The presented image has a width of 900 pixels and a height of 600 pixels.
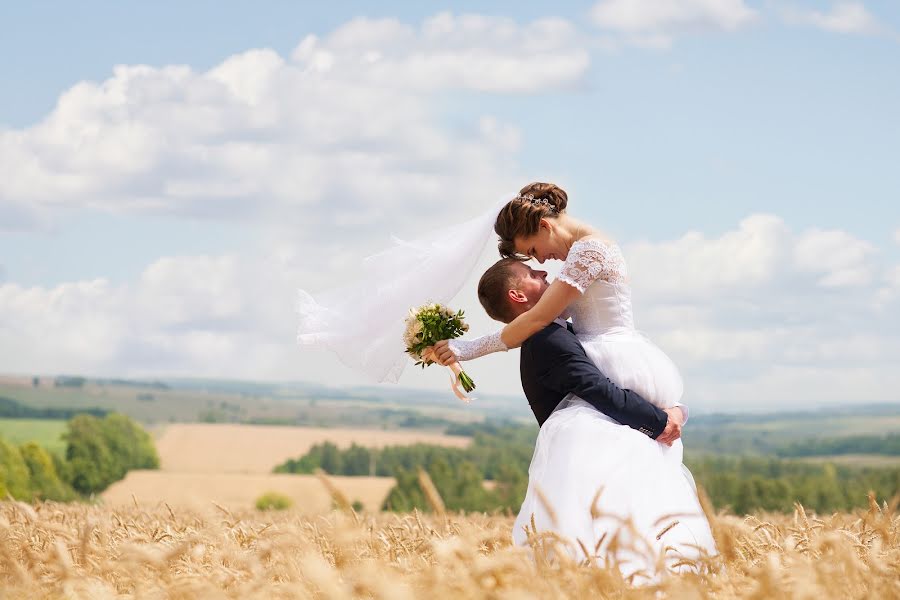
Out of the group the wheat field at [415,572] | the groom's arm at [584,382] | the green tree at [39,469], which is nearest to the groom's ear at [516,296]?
the groom's arm at [584,382]

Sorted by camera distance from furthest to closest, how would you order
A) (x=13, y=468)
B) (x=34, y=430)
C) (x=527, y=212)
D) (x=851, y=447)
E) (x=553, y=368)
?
(x=34, y=430) < (x=851, y=447) < (x=13, y=468) < (x=527, y=212) < (x=553, y=368)

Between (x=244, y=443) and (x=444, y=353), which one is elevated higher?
(x=444, y=353)

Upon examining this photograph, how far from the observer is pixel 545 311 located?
6.60 m

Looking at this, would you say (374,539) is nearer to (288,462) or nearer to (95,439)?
(288,462)

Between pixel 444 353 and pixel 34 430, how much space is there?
123 meters

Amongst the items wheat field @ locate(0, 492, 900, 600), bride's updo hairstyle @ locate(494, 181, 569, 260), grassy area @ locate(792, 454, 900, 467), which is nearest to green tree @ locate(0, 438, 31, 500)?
bride's updo hairstyle @ locate(494, 181, 569, 260)

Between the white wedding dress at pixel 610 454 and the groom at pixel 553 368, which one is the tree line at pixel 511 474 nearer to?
the white wedding dress at pixel 610 454

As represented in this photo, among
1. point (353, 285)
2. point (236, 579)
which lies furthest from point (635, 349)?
point (236, 579)

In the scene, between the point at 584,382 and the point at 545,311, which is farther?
the point at 545,311

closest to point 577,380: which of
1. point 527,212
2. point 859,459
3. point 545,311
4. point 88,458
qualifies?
point 545,311

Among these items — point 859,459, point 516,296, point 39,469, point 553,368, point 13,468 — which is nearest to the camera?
point 553,368

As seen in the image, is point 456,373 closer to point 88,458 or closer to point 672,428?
point 672,428

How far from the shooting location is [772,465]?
84.8m

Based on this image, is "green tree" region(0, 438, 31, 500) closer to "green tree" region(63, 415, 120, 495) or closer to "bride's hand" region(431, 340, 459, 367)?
"green tree" region(63, 415, 120, 495)
